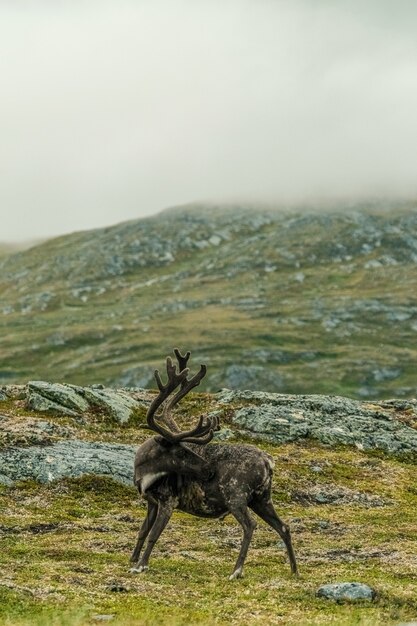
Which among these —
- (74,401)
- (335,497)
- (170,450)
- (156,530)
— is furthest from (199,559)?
(74,401)

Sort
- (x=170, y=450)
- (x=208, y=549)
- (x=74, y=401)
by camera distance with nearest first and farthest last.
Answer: (x=170, y=450) → (x=208, y=549) → (x=74, y=401)

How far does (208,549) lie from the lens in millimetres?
27812

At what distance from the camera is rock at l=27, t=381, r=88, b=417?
51000 mm

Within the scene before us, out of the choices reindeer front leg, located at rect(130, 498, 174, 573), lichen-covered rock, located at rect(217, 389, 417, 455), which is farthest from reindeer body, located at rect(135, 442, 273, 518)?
lichen-covered rock, located at rect(217, 389, 417, 455)

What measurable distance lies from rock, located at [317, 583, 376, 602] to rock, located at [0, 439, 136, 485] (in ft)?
66.0

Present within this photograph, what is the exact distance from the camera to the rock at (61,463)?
3844cm

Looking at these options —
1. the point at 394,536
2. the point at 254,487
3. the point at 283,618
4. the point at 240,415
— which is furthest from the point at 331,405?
the point at 283,618

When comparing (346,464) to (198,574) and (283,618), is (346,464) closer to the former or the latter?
(198,574)

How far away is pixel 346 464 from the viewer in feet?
155

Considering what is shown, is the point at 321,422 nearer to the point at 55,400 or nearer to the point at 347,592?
the point at 55,400

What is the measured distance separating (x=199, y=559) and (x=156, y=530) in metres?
2.80

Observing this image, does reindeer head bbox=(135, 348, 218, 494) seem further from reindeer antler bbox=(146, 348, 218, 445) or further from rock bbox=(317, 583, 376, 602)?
rock bbox=(317, 583, 376, 602)

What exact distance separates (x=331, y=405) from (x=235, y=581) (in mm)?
36855

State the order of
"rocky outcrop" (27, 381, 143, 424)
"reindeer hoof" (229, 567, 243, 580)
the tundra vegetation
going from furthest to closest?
1. "rocky outcrop" (27, 381, 143, 424)
2. "reindeer hoof" (229, 567, 243, 580)
3. the tundra vegetation
